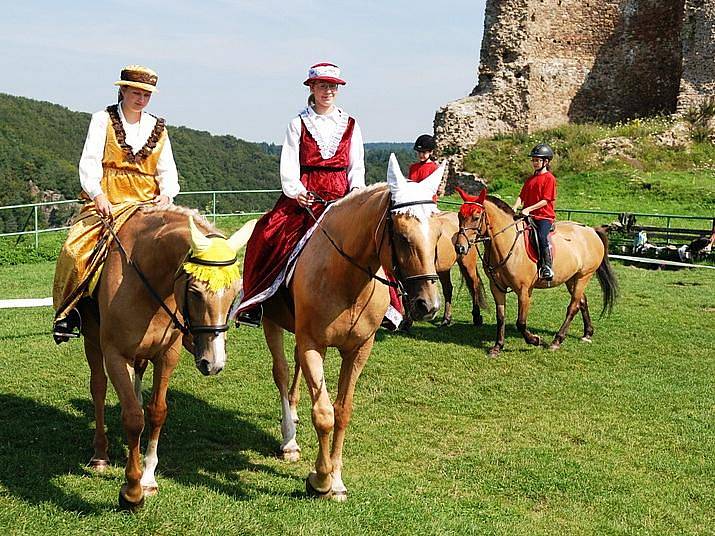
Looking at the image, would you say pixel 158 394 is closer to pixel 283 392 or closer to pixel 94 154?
pixel 283 392

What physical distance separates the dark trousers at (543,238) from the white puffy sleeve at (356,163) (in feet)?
14.3

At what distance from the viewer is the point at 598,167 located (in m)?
23.9

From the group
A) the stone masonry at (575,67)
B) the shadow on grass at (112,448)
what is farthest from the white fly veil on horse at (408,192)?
the stone masonry at (575,67)

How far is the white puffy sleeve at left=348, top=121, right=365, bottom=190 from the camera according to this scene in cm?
545

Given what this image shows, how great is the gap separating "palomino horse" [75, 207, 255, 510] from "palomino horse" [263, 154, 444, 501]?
611 mm

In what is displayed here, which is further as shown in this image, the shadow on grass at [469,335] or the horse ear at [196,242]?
the shadow on grass at [469,335]

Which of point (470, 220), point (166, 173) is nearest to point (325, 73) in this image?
point (166, 173)

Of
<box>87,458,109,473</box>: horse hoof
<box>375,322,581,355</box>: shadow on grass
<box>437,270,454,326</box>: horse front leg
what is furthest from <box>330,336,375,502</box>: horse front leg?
<box>437,270,454,326</box>: horse front leg

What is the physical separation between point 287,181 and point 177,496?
87.5 inches

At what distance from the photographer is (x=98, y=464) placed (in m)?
5.07

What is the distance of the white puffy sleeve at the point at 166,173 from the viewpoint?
525 centimetres

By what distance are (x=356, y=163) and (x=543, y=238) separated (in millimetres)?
4412

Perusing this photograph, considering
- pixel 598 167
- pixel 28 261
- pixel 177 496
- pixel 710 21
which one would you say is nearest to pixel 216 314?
pixel 177 496

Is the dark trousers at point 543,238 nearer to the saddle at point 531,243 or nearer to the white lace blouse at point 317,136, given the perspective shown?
the saddle at point 531,243
